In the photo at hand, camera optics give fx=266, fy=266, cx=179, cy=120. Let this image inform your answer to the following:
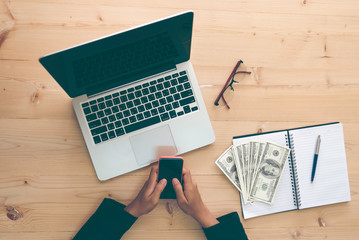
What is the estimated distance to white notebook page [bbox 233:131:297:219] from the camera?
0.98m

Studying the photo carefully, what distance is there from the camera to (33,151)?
3.12 feet

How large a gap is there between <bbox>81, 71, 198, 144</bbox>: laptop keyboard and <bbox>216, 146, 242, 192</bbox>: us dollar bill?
22cm

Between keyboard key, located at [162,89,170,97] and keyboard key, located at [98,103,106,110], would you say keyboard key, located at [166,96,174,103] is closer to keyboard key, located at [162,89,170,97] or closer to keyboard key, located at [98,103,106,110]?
keyboard key, located at [162,89,170,97]

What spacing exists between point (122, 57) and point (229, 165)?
21.2 inches

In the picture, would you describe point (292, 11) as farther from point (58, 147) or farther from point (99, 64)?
point (58, 147)

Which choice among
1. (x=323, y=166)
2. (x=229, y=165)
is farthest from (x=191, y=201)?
(x=323, y=166)

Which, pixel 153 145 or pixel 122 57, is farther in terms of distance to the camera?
pixel 153 145

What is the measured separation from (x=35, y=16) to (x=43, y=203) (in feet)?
2.21

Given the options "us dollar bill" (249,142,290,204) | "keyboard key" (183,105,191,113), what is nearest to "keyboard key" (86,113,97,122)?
"keyboard key" (183,105,191,113)

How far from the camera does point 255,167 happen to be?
1.00 metres

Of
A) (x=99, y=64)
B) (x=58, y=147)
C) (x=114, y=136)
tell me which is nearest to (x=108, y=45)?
(x=99, y=64)

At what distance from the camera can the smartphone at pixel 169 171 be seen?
0.91 metres

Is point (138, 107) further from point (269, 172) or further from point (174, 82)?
point (269, 172)

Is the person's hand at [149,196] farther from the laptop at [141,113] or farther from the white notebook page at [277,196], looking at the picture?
the white notebook page at [277,196]
